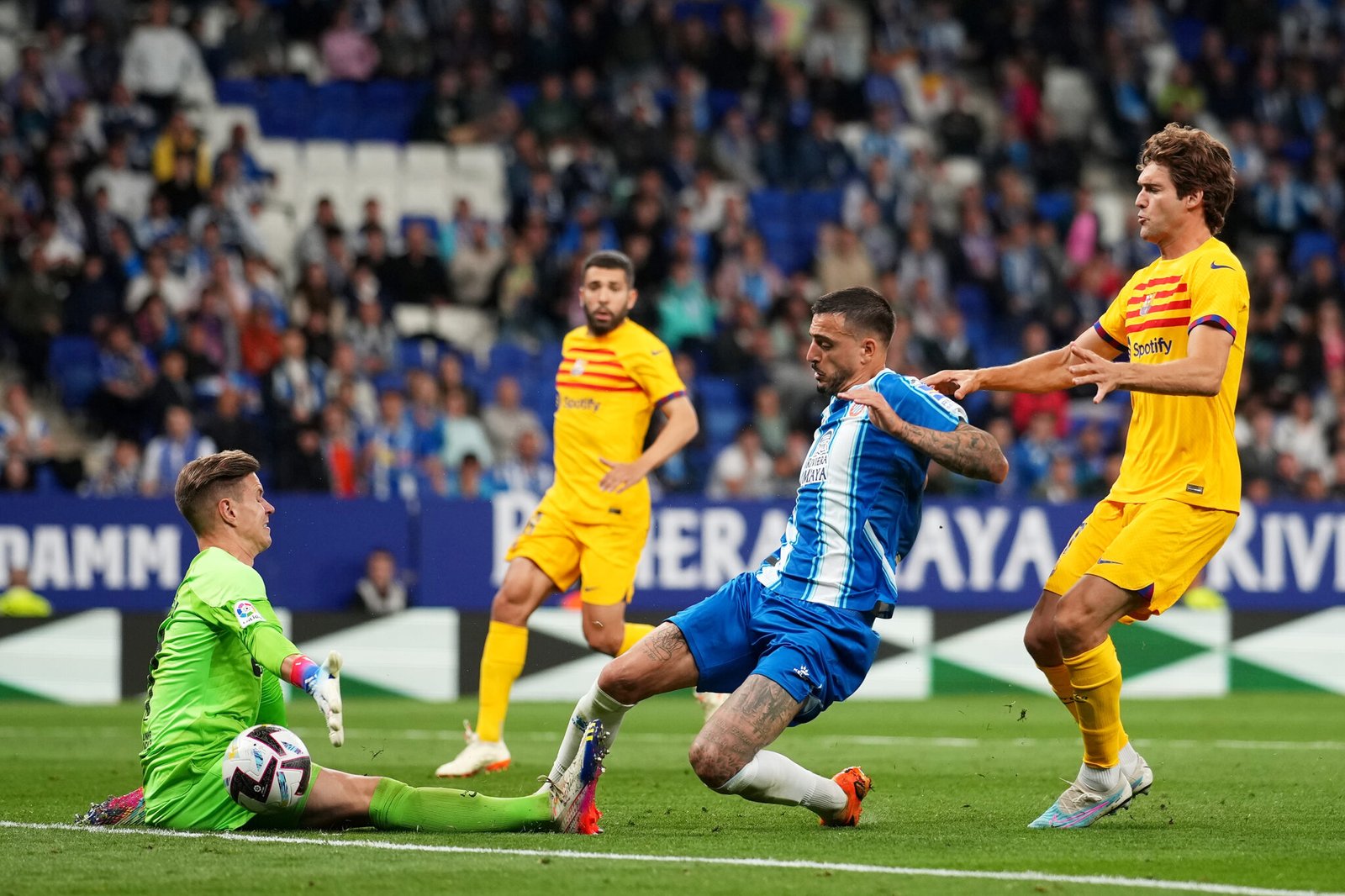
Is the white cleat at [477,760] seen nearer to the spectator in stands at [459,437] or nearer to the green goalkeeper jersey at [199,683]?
the green goalkeeper jersey at [199,683]

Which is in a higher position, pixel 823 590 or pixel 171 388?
pixel 171 388

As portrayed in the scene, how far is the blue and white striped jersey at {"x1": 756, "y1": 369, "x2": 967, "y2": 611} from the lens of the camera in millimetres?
6891

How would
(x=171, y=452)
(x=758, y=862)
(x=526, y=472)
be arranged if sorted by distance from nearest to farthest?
(x=758, y=862) < (x=171, y=452) < (x=526, y=472)

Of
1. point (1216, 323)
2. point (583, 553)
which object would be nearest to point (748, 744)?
point (1216, 323)

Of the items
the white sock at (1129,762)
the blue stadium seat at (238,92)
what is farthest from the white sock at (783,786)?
the blue stadium seat at (238,92)

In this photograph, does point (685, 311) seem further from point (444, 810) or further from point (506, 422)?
point (444, 810)

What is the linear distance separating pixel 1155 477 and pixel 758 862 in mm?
2404

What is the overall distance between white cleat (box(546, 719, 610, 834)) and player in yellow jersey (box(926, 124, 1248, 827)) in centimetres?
177

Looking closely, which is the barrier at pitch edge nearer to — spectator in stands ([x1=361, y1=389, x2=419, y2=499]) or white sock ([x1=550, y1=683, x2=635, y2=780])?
spectator in stands ([x1=361, y1=389, x2=419, y2=499])

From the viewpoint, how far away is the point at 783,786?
6.85 metres

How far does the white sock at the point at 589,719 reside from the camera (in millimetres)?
6941

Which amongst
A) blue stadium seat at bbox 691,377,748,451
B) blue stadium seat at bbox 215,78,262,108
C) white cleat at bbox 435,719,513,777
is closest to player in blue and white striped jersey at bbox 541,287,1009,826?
white cleat at bbox 435,719,513,777

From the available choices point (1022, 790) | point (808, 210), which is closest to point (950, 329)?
point (808, 210)

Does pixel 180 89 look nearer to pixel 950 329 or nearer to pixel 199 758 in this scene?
pixel 950 329
